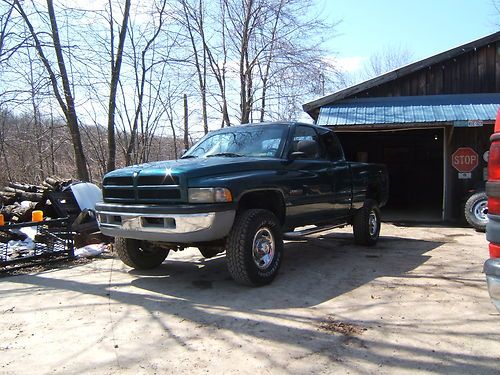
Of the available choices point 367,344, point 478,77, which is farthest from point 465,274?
point 478,77

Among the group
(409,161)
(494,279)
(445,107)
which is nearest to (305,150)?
(494,279)

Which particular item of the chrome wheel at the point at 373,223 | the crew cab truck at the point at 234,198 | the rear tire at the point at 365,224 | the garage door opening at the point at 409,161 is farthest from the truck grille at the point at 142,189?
the garage door opening at the point at 409,161

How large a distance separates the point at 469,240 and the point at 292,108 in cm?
1385

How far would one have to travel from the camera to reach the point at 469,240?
8906 millimetres

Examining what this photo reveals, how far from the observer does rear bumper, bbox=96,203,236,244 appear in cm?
496

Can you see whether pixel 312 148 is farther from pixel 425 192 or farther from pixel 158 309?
pixel 425 192

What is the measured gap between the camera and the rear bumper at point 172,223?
496 centimetres

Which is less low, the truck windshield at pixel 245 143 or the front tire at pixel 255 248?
the truck windshield at pixel 245 143

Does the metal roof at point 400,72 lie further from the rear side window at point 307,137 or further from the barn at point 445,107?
the rear side window at point 307,137

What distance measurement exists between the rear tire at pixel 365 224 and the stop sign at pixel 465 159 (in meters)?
4.77

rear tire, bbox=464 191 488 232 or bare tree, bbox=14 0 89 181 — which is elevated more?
bare tree, bbox=14 0 89 181

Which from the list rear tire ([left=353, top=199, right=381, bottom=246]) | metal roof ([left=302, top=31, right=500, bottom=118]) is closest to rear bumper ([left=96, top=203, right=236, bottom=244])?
rear tire ([left=353, top=199, right=381, bottom=246])

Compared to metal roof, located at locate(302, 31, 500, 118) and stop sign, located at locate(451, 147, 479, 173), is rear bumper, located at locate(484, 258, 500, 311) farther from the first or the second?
metal roof, located at locate(302, 31, 500, 118)

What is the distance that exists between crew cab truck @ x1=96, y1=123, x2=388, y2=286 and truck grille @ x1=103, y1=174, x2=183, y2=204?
1 cm
